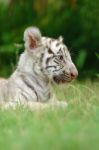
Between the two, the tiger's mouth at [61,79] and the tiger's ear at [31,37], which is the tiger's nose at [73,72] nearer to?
the tiger's mouth at [61,79]

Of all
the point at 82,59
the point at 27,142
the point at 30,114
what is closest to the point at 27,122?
the point at 30,114

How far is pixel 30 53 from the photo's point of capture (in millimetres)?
9836

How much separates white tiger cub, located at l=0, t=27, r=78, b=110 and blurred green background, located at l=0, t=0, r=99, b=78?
5567 mm

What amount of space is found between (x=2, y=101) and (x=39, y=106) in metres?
1.08

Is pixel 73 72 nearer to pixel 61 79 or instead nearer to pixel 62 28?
pixel 61 79

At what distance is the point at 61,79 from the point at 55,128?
10.2ft

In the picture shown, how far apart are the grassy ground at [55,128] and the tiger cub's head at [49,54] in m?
0.72

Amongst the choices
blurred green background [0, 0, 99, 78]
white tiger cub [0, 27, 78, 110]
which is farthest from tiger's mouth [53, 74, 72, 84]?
blurred green background [0, 0, 99, 78]

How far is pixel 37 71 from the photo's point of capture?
985 centimetres

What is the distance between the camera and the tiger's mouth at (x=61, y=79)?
959 centimetres

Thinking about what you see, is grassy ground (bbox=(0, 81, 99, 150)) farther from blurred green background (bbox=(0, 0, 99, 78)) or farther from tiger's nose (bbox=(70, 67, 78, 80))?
blurred green background (bbox=(0, 0, 99, 78))

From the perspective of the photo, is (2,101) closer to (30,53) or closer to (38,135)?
(30,53)

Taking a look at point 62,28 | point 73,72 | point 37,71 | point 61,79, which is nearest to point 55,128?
point 73,72

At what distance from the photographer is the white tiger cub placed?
9.72m
